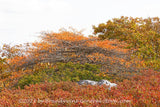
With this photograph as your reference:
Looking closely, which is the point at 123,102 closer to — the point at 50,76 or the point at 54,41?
the point at 50,76

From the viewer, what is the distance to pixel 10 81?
8742 millimetres

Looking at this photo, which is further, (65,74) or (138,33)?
(138,33)

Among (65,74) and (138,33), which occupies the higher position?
(138,33)

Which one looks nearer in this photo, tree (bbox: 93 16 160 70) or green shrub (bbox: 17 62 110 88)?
green shrub (bbox: 17 62 110 88)

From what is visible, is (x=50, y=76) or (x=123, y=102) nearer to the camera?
(x=123, y=102)

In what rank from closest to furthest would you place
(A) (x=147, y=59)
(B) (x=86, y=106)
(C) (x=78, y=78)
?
(B) (x=86, y=106)
(C) (x=78, y=78)
(A) (x=147, y=59)

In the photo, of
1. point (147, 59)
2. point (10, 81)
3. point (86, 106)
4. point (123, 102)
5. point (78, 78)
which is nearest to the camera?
point (86, 106)

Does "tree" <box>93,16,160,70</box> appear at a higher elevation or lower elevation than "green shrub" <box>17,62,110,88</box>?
higher

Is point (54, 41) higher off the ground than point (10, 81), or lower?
higher

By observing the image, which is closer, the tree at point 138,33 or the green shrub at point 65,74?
the green shrub at point 65,74

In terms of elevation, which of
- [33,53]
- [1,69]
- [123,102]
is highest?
[33,53]

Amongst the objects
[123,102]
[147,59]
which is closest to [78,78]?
[123,102]

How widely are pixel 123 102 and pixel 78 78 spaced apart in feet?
14.6

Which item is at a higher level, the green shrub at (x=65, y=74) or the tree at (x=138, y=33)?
the tree at (x=138, y=33)
